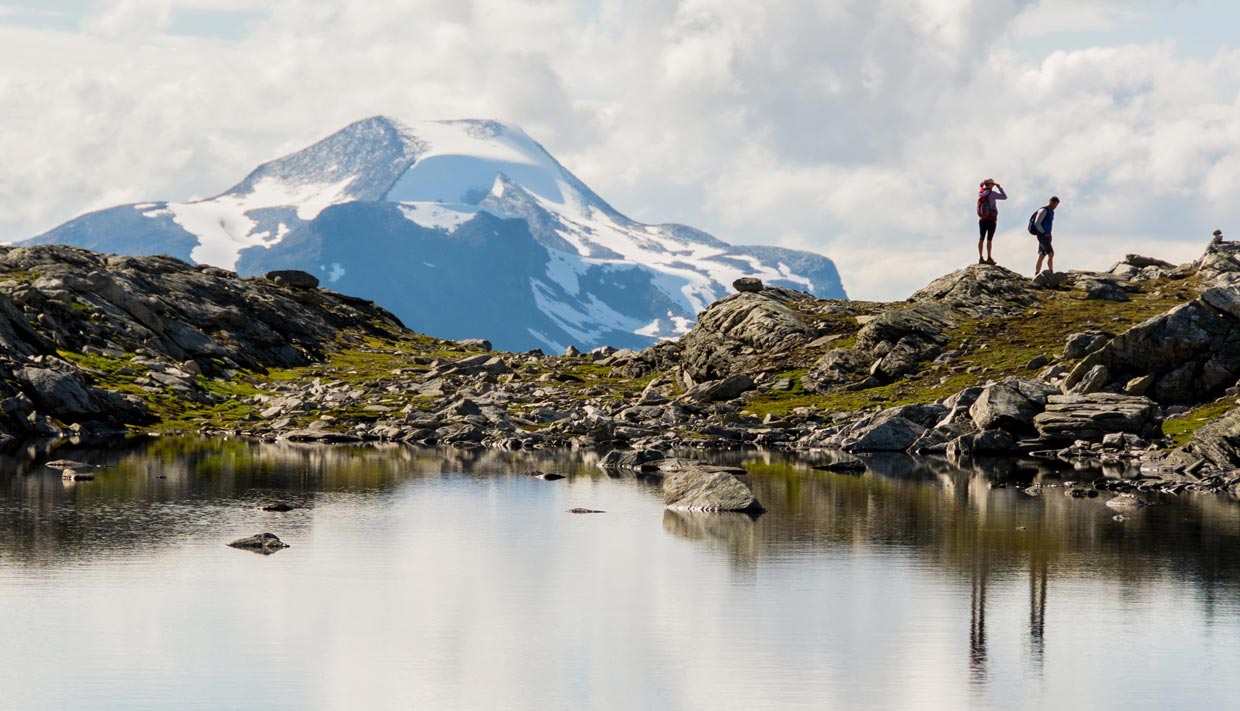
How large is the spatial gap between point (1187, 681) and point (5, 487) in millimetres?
64899

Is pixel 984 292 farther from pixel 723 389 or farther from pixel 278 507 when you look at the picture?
pixel 278 507

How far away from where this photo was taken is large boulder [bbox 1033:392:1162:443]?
107062 millimetres

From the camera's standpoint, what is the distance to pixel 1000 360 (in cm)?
13625

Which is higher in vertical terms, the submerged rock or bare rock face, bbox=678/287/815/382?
bare rock face, bbox=678/287/815/382

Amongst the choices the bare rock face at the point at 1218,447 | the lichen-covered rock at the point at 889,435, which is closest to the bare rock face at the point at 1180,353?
the lichen-covered rock at the point at 889,435

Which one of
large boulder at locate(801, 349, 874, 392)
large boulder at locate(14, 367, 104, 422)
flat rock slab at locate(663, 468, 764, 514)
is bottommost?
flat rock slab at locate(663, 468, 764, 514)

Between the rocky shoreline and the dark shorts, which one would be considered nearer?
the rocky shoreline

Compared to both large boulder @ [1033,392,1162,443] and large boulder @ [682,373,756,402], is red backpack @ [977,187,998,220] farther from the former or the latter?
large boulder @ [682,373,756,402]

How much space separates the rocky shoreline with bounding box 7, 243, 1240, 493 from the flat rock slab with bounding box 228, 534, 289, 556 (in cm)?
5429

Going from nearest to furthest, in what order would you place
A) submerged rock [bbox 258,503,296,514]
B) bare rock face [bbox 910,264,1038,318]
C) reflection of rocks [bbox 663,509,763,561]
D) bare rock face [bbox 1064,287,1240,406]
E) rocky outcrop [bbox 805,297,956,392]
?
reflection of rocks [bbox 663,509,763,561] < submerged rock [bbox 258,503,296,514] < bare rock face [bbox 1064,287,1240,406] < rocky outcrop [bbox 805,297,956,392] < bare rock face [bbox 910,264,1038,318]

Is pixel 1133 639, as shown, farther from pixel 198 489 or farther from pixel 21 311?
pixel 21 311

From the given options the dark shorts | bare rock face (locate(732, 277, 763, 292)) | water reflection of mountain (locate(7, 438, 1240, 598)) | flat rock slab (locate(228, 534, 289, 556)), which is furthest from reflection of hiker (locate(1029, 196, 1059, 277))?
flat rock slab (locate(228, 534, 289, 556))

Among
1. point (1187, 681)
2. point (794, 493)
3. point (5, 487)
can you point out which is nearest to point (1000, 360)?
point (794, 493)

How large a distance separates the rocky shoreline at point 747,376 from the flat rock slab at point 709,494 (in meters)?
29.3
